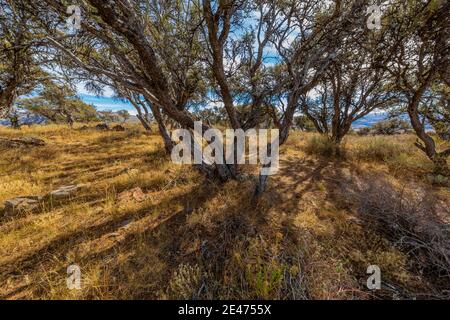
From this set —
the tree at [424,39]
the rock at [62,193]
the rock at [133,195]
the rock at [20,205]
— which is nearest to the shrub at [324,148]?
the tree at [424,39]

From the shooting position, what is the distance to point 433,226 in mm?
2068

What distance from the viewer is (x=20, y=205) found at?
281 cm

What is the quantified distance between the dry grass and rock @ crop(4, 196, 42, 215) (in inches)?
5.7

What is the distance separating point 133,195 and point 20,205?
Answer: 1.77 metres

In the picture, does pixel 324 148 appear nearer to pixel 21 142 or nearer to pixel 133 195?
pixel 133 195

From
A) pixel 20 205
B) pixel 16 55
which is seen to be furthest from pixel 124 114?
pixel 20 205

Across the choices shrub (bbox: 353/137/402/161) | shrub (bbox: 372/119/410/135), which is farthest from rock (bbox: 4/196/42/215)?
shrub (bbox: 372/119/410/135)

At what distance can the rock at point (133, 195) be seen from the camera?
10.5 feet

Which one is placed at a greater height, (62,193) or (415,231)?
(62,193)

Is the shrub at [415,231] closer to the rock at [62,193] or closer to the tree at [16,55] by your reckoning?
the rock at [62,193]

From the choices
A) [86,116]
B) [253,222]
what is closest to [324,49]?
[253,222]

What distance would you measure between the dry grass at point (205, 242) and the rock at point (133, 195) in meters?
0.12
